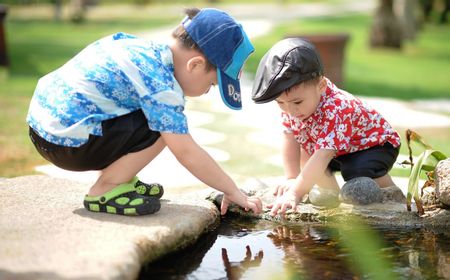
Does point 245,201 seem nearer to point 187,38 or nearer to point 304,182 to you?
point 304,182

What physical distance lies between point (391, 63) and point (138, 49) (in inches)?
386

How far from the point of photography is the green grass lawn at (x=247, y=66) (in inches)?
199

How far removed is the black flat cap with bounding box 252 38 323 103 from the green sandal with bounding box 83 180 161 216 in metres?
0.71

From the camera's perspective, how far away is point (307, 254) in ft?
9.24

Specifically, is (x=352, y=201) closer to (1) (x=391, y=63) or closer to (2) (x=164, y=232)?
(2) (x=164, y=232)

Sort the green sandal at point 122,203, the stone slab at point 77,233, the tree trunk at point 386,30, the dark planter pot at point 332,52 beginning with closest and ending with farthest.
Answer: the stone slab at point 77,233, the green sandal at point 122,203, the dark planter pot at point 332,52, the tree trunk at point 386,30

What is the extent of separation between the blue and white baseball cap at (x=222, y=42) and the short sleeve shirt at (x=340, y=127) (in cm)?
53

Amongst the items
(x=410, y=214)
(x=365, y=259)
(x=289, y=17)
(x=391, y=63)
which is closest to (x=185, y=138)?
(x=365, y=259)

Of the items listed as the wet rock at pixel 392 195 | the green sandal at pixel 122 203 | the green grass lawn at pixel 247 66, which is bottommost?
the green grass lawn at pixel 247 66

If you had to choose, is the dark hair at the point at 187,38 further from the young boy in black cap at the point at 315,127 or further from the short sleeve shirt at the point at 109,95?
the young boy in black cap at the point at 315,127

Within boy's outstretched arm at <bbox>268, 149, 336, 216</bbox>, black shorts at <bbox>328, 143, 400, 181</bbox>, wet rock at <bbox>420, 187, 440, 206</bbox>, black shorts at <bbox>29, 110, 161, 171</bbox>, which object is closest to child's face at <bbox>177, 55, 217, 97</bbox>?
black shorts at <bbox>29, 110, 161, 171</bbox>

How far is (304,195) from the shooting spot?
133 inches

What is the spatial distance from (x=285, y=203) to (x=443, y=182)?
0.67m

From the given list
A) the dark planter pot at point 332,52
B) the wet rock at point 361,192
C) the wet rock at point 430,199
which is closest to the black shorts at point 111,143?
the wet rock at point 361,192
